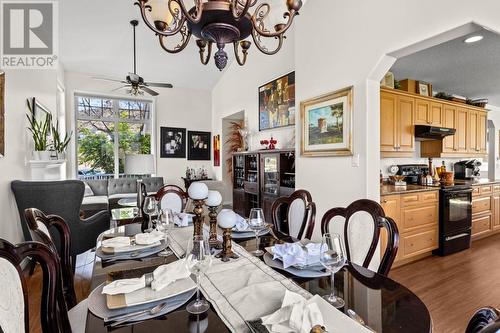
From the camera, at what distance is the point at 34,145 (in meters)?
3.55

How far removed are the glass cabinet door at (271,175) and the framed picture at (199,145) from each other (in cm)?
309

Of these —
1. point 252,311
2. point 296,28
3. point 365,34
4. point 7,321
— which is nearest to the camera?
point 7,321

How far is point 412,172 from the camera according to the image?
4.27 m

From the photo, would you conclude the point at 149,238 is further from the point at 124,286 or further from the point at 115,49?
the point at 115,49

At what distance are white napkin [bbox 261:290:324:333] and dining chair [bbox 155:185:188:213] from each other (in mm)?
2065

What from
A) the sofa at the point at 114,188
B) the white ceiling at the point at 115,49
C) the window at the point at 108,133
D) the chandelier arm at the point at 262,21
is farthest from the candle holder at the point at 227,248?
the window at the point at 108,133

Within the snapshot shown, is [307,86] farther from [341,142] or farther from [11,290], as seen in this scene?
[11,290]

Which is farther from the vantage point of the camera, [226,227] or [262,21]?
[262,21]

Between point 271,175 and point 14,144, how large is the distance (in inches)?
134

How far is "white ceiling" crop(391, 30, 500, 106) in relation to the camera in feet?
10.3

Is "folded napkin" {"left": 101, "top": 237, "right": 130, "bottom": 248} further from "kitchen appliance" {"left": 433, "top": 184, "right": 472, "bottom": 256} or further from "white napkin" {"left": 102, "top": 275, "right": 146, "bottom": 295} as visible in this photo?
"kitchen appliance" {"left": 433, "top": 184, "right": 472, "bottom": 256}

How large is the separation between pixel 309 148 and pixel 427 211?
1685mm

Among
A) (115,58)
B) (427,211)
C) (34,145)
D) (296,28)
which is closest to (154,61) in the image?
(115,58)

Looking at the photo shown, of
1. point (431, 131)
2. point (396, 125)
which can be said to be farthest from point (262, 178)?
point (431, 131)
